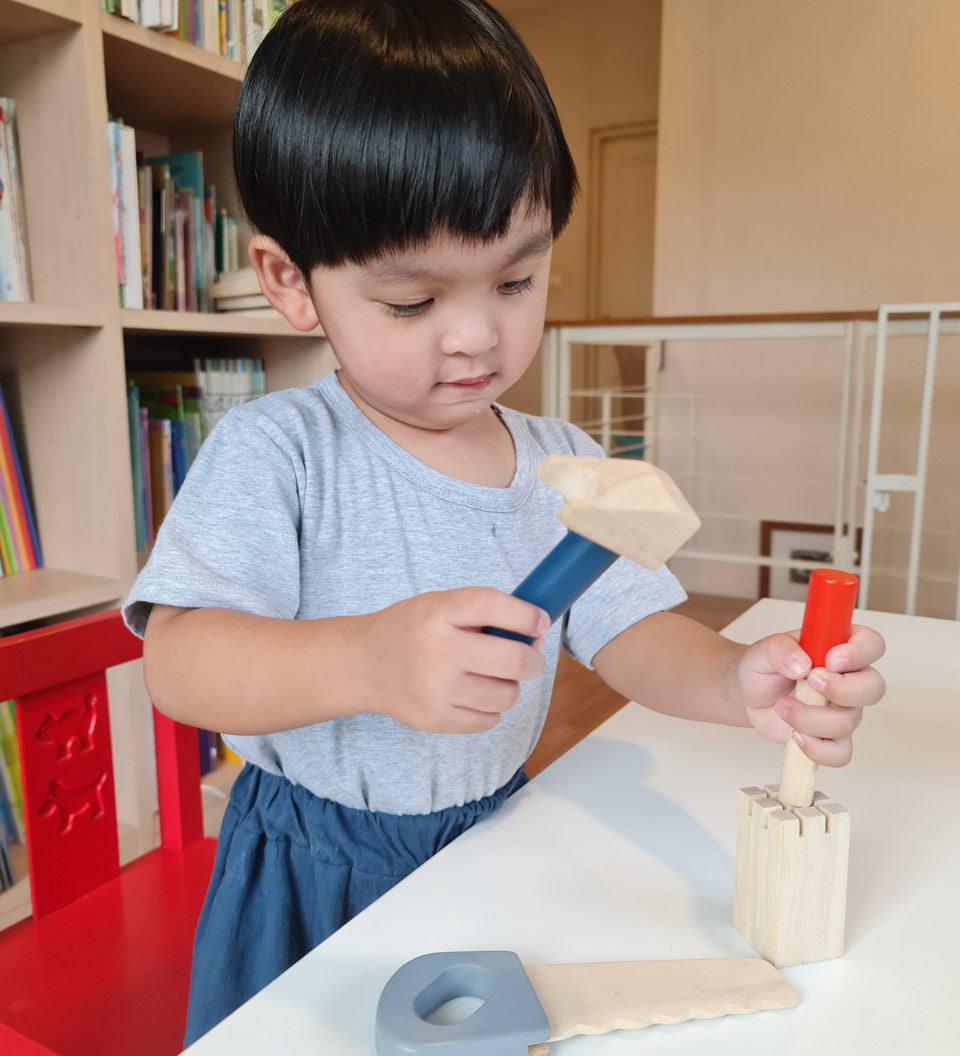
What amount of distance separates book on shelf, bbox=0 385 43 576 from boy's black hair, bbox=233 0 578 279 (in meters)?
0.91

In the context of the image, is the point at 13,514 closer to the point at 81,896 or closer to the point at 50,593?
the point at 50,593

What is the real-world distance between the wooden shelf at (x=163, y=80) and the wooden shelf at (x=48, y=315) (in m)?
0.36

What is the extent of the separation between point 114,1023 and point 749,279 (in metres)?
3.16

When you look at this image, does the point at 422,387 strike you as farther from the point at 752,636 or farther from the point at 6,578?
the point at 6,578

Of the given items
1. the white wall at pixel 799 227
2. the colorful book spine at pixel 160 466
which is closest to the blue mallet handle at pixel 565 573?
the colorful book spine at pixel 160 466

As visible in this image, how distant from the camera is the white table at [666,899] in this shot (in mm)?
327

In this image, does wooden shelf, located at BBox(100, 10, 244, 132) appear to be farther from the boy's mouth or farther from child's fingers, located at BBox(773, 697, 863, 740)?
child's fingers, located at BBox(773, 697, 863, 740)

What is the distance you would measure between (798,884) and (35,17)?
1232 millimetres

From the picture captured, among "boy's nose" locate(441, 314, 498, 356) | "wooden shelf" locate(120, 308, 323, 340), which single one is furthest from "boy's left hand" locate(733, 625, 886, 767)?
"wooden shelf" locate(120, 308, 323, 340)

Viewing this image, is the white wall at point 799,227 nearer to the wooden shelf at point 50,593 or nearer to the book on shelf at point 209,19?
the book on shelf at point 209,19

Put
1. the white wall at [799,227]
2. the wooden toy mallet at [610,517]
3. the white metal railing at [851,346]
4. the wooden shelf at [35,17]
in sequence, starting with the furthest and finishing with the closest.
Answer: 1. the white wall at [799,227]
2. the white metal railing at [851,346]
3. the wooden shelf at [35,17]
4. the wooden toy mallet at [610,517]

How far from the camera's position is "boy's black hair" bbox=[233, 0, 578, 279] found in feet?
1.48

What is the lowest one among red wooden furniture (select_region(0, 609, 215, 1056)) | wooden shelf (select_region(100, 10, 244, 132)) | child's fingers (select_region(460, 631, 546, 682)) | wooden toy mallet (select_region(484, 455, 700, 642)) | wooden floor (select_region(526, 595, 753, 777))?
A: wooden floor (select_region(526, 595, 753, 777))

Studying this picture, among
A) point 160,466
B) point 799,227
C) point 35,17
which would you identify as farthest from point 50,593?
point 799,227
